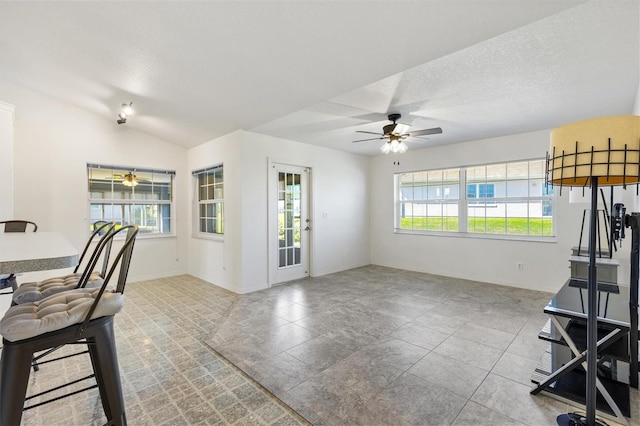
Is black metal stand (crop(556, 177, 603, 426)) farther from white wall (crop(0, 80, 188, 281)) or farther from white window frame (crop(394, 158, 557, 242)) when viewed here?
white wall (crop(0, 80, 188, 281))

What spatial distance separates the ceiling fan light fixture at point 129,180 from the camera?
17.2ft

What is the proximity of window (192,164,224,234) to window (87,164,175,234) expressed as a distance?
1.77ft

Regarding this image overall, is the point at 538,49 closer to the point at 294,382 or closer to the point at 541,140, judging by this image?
the point at 541,140

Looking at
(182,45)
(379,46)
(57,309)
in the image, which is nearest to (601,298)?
(379,46)

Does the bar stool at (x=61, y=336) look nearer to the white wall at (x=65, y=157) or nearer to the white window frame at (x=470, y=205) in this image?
the white wall at (x=65, y=157)

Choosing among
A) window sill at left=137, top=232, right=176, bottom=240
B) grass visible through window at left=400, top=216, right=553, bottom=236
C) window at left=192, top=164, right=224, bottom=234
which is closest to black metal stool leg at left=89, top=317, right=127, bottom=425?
window at left=192, top=164, right=224, bottom=234

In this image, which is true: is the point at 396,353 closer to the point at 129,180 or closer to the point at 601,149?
the point at 601,149

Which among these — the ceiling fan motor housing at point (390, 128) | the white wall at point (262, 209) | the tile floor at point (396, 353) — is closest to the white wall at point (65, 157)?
the white wall at point (262, 209)

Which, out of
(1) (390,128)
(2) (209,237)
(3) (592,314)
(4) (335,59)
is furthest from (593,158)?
(2) (209,237)

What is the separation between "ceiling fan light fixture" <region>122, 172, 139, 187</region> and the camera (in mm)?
5238

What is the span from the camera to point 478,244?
520cm

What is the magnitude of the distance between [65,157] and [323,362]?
4956 millimetres

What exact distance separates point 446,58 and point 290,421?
2945 millimetres

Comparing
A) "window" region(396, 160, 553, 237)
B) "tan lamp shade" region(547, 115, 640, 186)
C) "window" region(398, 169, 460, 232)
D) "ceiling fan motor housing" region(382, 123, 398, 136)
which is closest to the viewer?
"tan lamp shade" region(547, 115, 640, 186)
